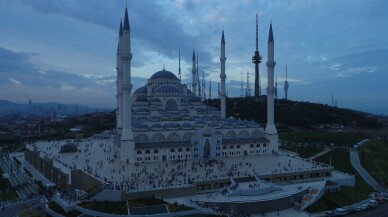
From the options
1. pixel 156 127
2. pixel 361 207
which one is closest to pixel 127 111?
pixel 156 127

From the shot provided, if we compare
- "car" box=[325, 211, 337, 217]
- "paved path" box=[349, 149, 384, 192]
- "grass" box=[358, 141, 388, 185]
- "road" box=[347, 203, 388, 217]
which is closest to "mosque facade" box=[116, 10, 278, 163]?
"paved path" box=[349, 149, 384, 192]

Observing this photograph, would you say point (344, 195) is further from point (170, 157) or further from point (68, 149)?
A: point (68, 149)

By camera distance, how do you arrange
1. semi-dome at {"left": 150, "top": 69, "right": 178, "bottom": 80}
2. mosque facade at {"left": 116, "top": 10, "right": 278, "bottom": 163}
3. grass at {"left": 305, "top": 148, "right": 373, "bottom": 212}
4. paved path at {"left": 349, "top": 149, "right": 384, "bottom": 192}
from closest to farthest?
1. grass at {"left": 305, "top": 148, "right": 373, "bottom": 212}
2. paved path at {"left": 349, "top": 149, "right": 384, "bottom": 192}
3. mosque facade at {"left": 116, "top": 10, "right": 278, "bottom": 163}
4. semi-dome at {"left": 150, "top": 69, "right": 178, "bottom": 80}

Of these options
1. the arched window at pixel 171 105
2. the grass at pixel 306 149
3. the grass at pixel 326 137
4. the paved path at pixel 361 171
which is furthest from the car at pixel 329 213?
the arched window at pixel 171 105

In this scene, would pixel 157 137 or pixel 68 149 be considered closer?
pixel 157 137

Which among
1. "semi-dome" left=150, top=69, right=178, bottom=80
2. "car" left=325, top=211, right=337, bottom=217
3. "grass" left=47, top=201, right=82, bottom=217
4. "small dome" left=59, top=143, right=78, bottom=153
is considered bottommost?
"car" left=325, top=211, right=337, bottom=217

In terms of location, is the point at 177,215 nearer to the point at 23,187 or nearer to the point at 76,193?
the point at 76,193

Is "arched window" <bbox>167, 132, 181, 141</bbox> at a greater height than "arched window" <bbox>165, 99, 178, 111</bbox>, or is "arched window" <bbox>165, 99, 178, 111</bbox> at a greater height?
"arched window" <bbox>165, 99, 178, 111</bbox>

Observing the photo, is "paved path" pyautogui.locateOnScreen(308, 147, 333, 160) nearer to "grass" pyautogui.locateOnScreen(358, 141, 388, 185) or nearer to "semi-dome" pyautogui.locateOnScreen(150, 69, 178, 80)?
"grass" pyautogui.locateOnScreen(358, 141, 388, 185)
